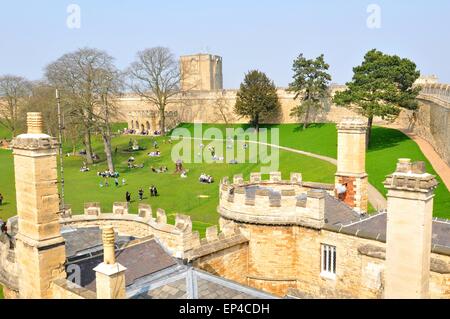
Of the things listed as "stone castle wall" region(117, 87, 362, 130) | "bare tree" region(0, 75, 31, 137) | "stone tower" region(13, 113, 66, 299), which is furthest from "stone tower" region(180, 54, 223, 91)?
"stone tower" region(13, 113, 66, 299)

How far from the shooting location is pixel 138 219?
17266mm

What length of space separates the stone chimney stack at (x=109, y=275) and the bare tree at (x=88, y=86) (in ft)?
106

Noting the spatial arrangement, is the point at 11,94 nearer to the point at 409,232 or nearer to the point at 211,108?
the point at 211,108

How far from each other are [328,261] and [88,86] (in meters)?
31.8

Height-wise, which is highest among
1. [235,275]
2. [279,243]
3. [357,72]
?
[357,72]

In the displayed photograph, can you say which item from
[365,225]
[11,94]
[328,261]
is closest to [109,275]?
[328,261]

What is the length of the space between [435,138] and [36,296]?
35211 mm

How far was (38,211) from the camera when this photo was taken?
9.44 meters

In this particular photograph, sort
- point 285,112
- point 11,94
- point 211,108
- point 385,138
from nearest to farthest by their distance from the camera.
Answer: point 385,138, point 285,112, point 11,94, point 211,108

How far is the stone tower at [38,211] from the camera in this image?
9406 mm

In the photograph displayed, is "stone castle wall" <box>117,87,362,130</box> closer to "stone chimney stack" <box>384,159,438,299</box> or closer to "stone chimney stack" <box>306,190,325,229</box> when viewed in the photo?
"stone chimney stack" <box>306,190,325,229</box>
